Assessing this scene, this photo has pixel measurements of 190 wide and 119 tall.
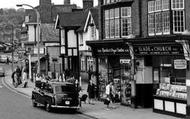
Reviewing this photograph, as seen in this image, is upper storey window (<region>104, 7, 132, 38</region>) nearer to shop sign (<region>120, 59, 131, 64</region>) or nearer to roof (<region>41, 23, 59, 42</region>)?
shop sign (<region>120, 59, 131, 64</region>)

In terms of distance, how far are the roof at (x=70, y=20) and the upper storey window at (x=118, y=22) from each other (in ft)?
55.7

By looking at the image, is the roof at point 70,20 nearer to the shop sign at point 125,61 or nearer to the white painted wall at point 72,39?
the white painted wall at point 72,39

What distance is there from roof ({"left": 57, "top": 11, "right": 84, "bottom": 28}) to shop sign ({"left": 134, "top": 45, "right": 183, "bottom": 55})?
73.3 ft

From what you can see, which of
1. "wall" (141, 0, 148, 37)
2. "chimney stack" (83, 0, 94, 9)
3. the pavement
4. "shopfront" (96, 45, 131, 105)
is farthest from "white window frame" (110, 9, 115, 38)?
"chimney stack" (83, 0, 94, 9)

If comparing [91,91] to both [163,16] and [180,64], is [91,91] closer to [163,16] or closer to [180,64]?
[163,16]

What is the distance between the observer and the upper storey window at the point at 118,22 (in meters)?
29.9

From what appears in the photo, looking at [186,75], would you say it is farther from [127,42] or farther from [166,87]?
[127,42]

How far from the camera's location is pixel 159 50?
25203 millimetres

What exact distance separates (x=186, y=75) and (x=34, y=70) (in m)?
38.7

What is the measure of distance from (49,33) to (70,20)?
15382 mm

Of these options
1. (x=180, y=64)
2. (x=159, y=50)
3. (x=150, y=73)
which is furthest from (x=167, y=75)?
(x=180, y=64)

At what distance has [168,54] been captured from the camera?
80.3 feet

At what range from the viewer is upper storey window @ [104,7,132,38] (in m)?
29.9

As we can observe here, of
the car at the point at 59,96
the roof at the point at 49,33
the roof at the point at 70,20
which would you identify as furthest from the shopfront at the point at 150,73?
the roof at the point at 49,33
